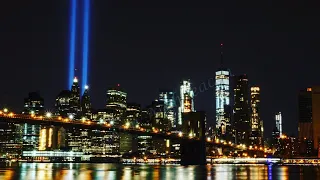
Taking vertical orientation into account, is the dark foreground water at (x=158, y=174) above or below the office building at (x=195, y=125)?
below

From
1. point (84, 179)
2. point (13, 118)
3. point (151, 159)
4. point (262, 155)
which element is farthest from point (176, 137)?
point (262, 155)

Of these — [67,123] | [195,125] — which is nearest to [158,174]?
[67,123]

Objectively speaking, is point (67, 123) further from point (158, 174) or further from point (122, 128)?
point (158, 174)

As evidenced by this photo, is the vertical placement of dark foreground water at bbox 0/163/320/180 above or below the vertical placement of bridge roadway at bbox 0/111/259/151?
below

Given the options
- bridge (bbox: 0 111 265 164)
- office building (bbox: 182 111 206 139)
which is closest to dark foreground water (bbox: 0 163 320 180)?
bridge (bbox: 0 111 265 164)

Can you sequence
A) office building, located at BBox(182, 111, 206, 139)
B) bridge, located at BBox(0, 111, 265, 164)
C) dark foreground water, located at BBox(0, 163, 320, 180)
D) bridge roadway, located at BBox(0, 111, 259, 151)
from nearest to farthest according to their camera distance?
dark foreground water, located at BBox(0, 163, 320, 180) → bridge roadway, located at BBox(0, 111, 259, 151) → bridge, located at BBox(0, 111, 265, 164) → office building, located at BBox(182, 111, 206, 139)

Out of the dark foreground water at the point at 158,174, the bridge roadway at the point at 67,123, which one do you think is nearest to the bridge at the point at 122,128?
the bridge roadway at the point at 67,123

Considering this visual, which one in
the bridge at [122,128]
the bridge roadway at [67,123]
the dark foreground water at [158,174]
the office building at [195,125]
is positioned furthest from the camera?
the office building at [195,125]

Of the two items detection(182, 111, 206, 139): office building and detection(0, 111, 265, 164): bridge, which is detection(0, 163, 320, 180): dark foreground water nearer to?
detection(0, 111, 265, 164): bridge

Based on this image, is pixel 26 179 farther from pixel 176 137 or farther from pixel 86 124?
pixel 176 137

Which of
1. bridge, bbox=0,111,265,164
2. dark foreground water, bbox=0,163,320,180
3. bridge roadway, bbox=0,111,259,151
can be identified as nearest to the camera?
dark foreground water, bbox=0,163,320,180

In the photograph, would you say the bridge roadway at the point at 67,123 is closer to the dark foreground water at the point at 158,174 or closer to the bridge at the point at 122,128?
the bridge at the point at 122,128

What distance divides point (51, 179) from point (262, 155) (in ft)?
489

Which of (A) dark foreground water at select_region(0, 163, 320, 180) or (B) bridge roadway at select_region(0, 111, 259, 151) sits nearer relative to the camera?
(A) dark foreground water at select_region(0, 163, 320, 180)
